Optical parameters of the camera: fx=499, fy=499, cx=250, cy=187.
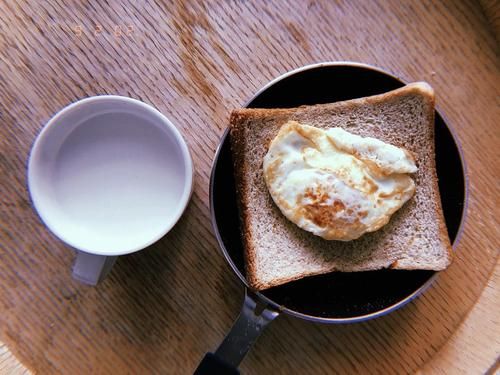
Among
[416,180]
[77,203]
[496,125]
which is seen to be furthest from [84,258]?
[496,125]

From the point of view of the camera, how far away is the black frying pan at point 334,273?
924mm

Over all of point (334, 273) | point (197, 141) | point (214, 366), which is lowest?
point (214, 366)

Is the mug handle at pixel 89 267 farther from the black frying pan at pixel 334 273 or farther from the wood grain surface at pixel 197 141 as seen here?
the black frying pan at pixel 334 273

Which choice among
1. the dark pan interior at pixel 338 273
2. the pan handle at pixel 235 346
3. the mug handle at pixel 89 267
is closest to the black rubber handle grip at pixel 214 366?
the pan handle at pixel 235 346

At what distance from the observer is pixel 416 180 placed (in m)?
0.93

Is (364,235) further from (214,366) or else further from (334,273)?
(214,366)

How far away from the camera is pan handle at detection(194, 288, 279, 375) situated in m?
0.88

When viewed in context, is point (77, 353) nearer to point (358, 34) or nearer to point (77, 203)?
point (77, 203)

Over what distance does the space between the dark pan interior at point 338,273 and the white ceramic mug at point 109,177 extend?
0.10 meters

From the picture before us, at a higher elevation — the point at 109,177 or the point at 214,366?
the point at 109,177

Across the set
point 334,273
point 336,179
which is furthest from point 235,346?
point 336,179

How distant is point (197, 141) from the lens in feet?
3.36

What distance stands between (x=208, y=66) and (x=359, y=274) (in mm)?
514

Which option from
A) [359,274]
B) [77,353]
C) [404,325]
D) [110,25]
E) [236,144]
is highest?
[110,25]
